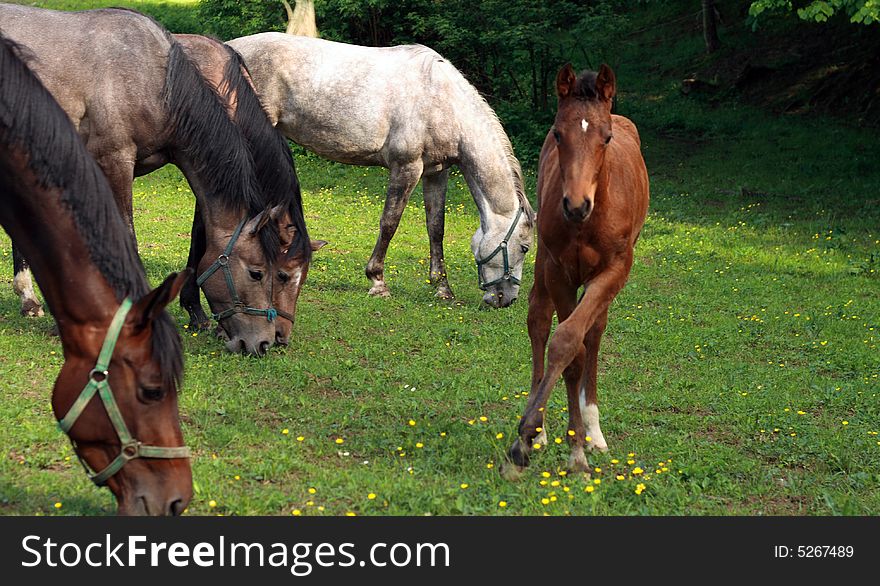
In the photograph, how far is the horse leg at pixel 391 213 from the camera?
1034 centimetres

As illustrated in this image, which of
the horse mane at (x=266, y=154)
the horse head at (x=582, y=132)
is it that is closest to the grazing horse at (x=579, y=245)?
the horse head at (x=582, y=132)

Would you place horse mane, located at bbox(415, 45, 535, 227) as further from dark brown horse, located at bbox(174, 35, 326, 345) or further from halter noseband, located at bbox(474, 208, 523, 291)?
dark brown horse, located at bbox(174, 35, 326, 345)

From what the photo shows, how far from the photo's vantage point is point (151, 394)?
3746mm

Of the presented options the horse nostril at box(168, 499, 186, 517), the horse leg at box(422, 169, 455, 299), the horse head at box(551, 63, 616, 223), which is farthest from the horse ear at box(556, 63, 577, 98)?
the horse leg at box(422, 169, 455, 299)

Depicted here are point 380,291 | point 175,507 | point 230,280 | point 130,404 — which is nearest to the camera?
point 130,404

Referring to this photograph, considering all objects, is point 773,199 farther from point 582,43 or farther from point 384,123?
point 384,123

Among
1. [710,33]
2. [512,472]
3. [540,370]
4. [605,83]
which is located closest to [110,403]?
[512,472]

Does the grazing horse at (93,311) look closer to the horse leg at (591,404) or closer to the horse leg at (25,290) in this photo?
the horse leg at (591,404)

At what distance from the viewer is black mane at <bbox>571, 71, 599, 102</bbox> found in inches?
198

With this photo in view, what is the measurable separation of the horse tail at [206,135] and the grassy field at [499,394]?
1.28 metres

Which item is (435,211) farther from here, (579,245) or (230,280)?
(579,245)

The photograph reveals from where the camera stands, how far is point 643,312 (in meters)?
9.83

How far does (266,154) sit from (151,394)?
15.2 ft
